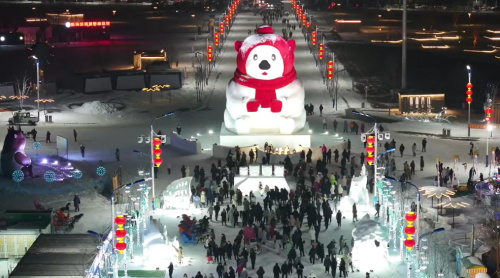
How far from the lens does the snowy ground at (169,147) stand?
149 feet

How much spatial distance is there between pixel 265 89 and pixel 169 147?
8.04 metres

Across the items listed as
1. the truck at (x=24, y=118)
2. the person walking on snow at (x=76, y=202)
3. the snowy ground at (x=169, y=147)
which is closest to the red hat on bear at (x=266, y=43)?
the snowy ground at (x=169, y=147)

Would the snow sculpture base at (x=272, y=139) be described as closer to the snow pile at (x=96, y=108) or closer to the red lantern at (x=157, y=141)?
the red lantern at (x=157, y=141)

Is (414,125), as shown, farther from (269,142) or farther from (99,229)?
(99,229)

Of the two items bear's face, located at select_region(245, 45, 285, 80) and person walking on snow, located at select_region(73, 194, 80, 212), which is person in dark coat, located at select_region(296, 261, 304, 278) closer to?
person walking on snow, located at select_region(73, 194, 80, 212)

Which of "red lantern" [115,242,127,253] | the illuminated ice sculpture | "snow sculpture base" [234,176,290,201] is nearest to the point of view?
"red lantern" [115,242,127,253]

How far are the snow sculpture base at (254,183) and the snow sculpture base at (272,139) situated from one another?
498 centimetres

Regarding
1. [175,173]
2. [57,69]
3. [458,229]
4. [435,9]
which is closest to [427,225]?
[458,229]

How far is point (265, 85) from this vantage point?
5353 cm

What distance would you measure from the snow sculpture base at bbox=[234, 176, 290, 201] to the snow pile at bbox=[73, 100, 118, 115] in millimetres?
24168

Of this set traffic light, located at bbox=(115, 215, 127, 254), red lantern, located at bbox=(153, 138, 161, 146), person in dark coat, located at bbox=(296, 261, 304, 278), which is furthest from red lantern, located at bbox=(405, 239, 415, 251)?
red lantern, located at bbox=(153, 138, 161, 146)

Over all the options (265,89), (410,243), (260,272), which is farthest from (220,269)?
(265,89)

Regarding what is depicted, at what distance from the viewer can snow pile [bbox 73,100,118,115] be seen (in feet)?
238

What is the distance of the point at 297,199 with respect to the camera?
47.0 m
